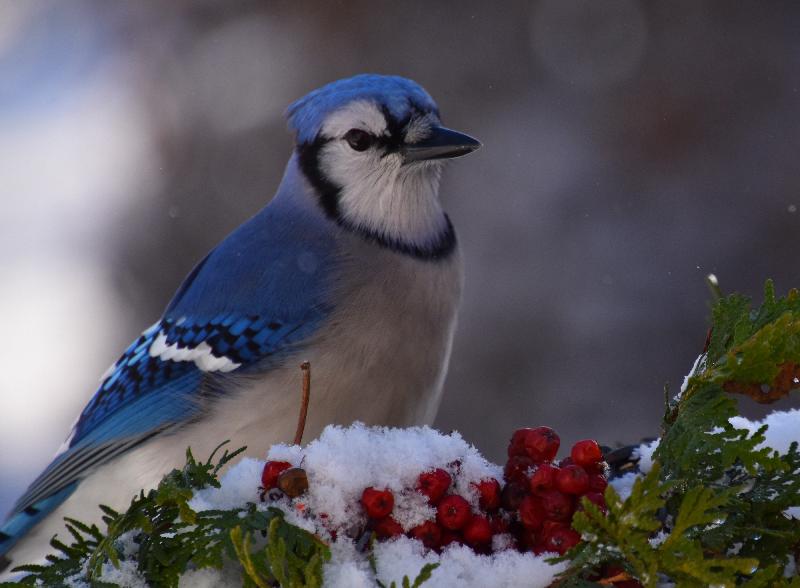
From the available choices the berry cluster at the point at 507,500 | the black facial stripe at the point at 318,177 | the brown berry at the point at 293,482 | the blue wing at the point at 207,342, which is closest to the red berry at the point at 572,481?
the berry cluster at the point at 507,500

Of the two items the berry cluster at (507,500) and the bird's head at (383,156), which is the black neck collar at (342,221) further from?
the berry cluster at (507,500)

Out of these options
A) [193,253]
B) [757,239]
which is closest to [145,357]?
[193,253]

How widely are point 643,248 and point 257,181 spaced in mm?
1379

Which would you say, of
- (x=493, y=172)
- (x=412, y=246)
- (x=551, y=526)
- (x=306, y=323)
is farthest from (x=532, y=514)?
(x=493, y=172)

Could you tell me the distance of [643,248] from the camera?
10.8 feet

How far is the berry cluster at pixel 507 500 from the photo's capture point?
802 mm

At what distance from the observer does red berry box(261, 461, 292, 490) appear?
0.81 metres

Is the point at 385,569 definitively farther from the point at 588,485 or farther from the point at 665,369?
the point at 665,369

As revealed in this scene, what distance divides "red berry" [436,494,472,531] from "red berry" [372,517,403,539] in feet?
Result: 0.12

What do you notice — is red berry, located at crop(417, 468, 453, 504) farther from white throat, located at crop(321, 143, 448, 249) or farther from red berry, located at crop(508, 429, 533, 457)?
white throat, located at crop(321, 143, 448, 249)


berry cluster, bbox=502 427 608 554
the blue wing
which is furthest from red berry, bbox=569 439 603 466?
the blue wing

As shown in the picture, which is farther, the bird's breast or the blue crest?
the blue crest

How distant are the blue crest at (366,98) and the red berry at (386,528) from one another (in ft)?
4.05

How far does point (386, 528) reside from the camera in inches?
31.8
